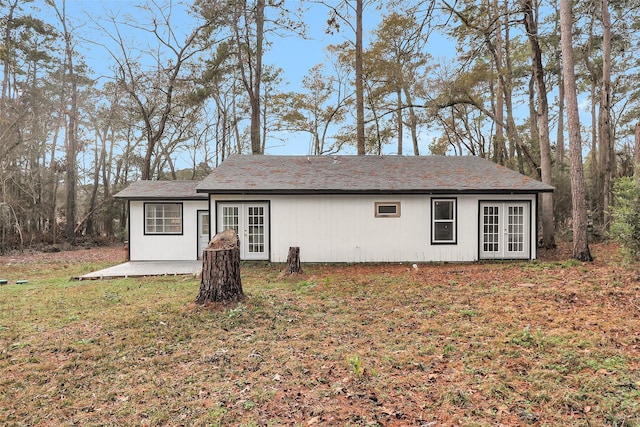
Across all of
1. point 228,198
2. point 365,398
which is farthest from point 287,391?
point 228,198

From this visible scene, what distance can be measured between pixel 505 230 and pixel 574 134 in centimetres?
311

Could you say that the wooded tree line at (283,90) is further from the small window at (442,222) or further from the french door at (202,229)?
the french door at (202,229)

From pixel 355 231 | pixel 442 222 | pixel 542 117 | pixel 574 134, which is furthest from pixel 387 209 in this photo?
pixel 542 117

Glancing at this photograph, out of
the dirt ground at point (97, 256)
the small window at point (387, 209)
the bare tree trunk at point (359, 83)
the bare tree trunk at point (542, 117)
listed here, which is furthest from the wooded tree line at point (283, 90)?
the small window at point (387, 209)

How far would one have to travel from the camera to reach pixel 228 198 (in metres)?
10.2

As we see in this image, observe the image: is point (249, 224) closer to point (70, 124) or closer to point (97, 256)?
point (97, 256)

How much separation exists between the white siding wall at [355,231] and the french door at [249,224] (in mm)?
250

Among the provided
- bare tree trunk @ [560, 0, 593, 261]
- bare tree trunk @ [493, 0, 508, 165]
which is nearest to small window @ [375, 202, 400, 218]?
bare tree trunk @ [560, 0, 593, 261]

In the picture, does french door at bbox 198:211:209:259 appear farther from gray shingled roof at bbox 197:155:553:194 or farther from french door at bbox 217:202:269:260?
gray shingled roof at bbox 197:155:553:194

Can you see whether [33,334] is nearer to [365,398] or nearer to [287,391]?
[287,391]

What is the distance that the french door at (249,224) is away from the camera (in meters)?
10.3

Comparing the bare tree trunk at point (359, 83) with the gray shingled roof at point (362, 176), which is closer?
the gray shingled roof at point (362, 176)

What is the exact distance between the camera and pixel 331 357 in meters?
3.67

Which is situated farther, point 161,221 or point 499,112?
point 499,112
